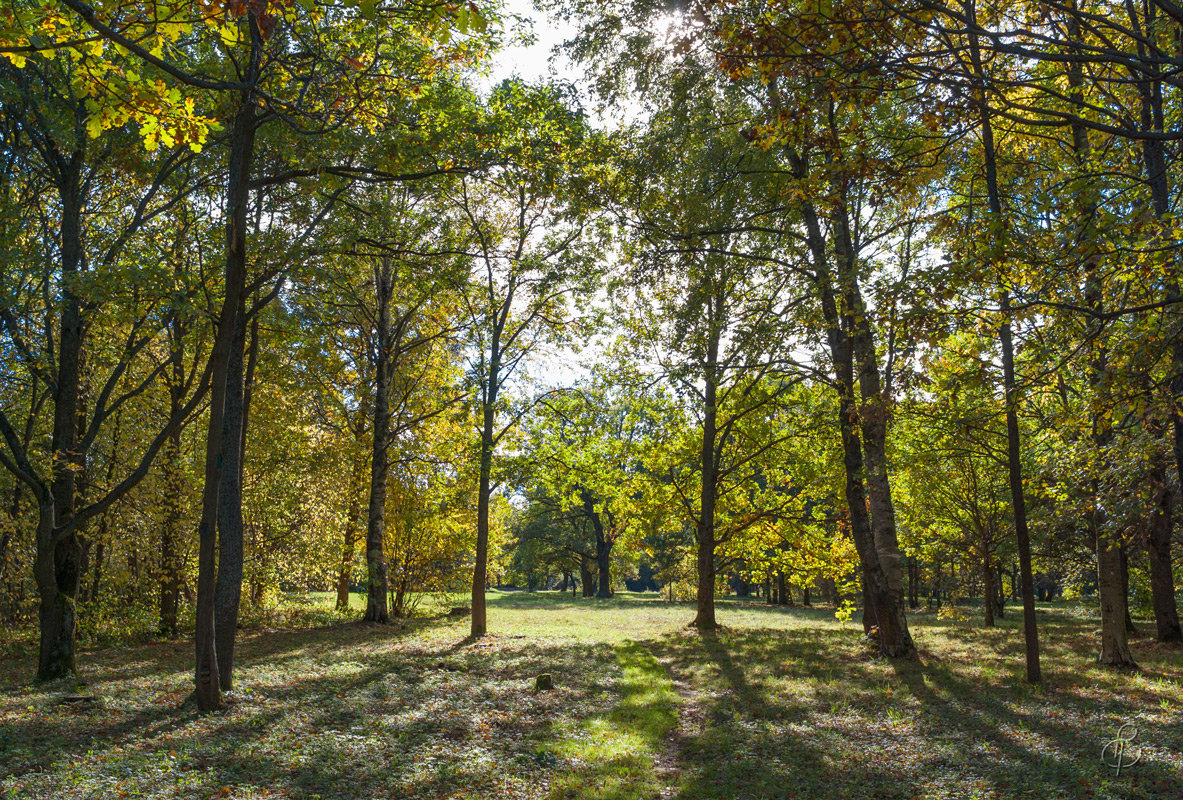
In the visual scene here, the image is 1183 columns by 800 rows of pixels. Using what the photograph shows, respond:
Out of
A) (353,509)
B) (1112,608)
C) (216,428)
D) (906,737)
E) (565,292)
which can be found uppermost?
(565,292)

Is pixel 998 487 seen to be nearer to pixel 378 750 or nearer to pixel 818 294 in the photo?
pixel 818 294

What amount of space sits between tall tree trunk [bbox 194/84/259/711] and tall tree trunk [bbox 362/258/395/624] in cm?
1004

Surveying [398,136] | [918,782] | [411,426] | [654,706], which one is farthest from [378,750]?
[411,426]

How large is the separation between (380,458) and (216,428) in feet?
38.0

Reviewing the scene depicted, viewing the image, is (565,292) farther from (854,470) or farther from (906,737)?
(906,737)

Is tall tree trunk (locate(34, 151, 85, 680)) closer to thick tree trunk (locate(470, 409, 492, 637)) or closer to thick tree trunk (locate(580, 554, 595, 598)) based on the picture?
thick tree trunk (locate(470, 409, 492, 637))

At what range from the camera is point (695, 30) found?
19.1ft

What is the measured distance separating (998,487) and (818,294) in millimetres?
16046

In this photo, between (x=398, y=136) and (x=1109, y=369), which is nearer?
(x=1109, y=369)

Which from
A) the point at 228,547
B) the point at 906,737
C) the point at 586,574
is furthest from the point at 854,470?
the point at 586,574

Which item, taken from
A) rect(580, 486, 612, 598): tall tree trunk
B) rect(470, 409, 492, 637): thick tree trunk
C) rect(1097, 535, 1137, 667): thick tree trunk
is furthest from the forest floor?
rect(580, 486, 612, 598): tall tree trunk

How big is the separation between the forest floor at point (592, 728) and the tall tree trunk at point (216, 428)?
561mm

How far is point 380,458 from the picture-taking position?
19.9m

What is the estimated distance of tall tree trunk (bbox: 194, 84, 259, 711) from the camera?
8.33 meters
